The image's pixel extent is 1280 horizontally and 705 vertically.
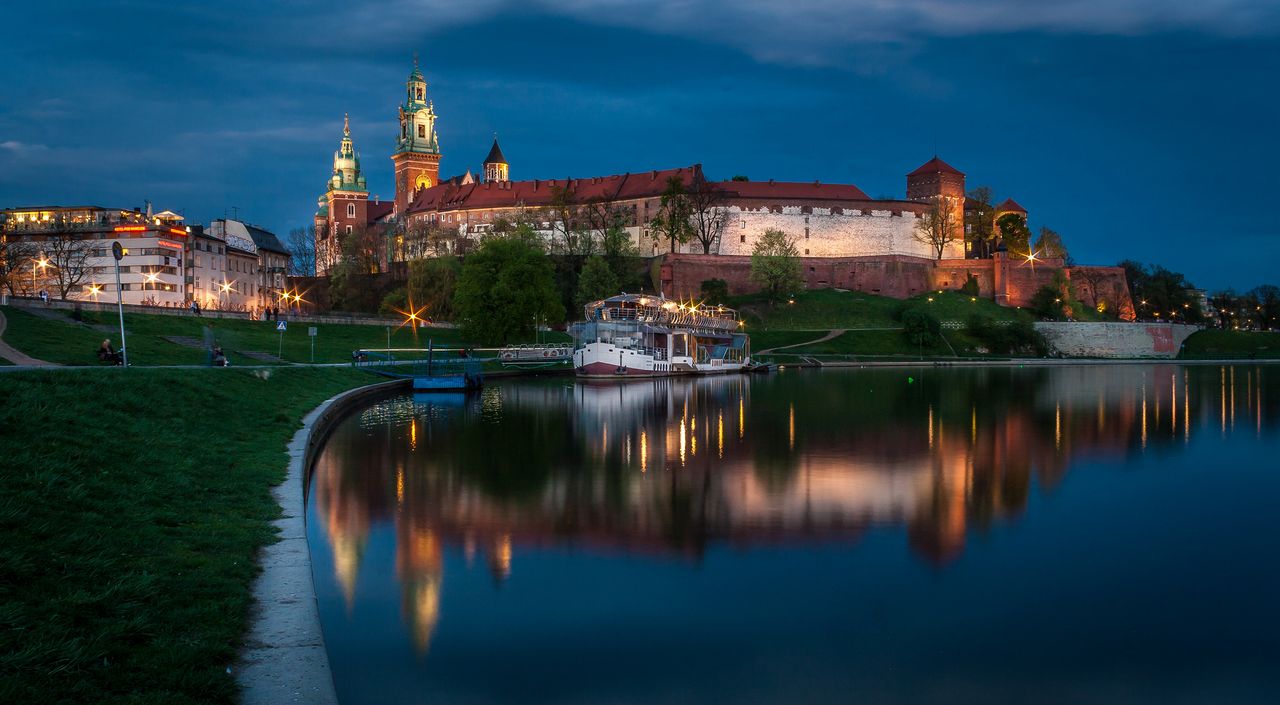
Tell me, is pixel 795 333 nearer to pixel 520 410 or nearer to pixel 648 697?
pixel 520 410

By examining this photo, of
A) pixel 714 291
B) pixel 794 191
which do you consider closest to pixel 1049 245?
pixel 794 191

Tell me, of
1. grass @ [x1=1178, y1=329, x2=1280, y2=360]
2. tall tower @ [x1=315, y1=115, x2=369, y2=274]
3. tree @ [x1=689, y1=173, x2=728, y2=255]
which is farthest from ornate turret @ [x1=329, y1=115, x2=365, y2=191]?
A: grass @ [x1=1178, y1=329, x2=1280, y2=360]

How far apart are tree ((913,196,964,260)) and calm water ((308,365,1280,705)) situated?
7834 cm

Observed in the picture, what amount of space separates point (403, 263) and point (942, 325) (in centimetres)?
4746

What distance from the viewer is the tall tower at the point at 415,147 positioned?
123m

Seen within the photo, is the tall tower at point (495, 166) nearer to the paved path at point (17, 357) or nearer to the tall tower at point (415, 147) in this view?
the tall tower at point (415, 147)

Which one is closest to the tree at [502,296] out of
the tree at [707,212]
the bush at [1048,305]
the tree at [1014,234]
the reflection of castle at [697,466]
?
the reflection of castle at [697,466]

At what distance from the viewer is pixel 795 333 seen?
79.5 m

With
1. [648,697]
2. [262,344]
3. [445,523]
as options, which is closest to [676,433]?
[445,523]

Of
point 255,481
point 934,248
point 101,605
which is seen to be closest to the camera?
point 101,605

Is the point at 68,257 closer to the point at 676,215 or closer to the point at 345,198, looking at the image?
the point at 676,215

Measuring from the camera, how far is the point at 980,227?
A: 343 ft

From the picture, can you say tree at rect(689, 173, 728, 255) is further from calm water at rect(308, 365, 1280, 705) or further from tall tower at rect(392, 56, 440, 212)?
calm water at rect(308, 365, 1280, 705)

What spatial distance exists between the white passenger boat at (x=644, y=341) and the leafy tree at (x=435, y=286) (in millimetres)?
14860
